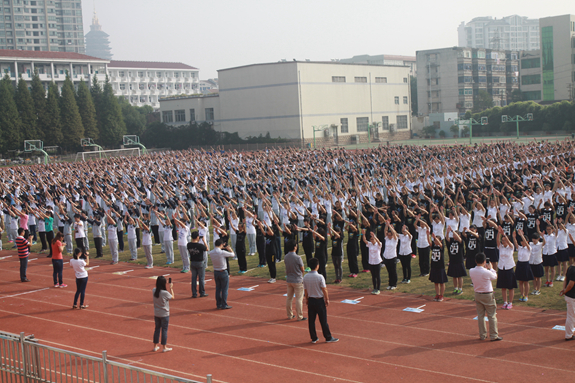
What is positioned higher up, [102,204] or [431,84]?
[431,84]

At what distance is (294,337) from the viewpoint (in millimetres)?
10305

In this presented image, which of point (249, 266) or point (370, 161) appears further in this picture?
point (370, 161)

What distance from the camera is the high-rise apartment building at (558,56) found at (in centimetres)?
8425

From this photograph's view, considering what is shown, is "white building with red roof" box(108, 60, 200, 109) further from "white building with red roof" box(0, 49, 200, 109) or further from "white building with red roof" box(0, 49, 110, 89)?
"white building with red roof" box(0, 49, 110, 89)

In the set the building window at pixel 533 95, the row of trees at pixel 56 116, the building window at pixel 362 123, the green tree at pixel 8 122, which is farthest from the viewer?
the building window at pixel 533 95

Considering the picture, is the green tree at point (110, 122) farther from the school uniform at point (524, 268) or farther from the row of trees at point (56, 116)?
the school uniform at point (524, 268)

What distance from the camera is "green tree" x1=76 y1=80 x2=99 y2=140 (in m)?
70.9

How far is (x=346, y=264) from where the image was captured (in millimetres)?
16094

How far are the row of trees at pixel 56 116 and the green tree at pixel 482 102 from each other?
62.0 meters

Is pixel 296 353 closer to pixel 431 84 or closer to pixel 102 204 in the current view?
pixel 102 204

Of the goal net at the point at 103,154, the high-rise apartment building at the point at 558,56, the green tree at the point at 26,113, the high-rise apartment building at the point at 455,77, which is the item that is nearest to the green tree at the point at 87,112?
the green tree at the point at 26,113

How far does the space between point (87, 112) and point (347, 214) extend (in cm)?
6271

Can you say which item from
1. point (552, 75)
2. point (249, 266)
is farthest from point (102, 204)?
point (552, 75)

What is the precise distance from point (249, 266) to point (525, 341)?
8691 mm
